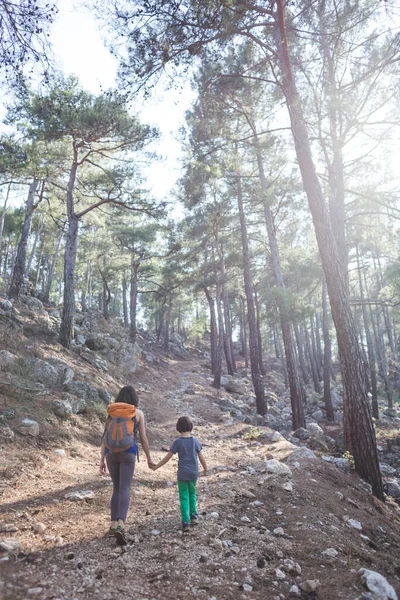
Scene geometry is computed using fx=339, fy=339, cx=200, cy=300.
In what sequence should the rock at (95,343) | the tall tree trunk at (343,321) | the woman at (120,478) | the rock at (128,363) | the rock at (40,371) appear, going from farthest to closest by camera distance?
the rock at (128,363) → the rock at (95,343) → the rock at (40,371) → the tall tree trunk at (343,321) → the woman at (120,478)

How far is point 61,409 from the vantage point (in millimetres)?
6754

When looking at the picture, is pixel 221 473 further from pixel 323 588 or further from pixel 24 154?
pixel 24 154

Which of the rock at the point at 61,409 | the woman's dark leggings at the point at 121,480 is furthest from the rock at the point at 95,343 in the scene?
the woman's dark leggings at the point at 121,480

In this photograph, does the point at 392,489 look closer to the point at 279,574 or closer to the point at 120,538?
the point at 279,574

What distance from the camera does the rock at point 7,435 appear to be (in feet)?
16.9

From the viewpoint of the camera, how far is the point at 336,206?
10000 millimetres

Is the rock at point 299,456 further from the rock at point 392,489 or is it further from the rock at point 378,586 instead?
the rock at point 378,586

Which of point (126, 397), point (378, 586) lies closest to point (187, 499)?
point (126, 397)

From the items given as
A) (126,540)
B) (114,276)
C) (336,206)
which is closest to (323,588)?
(126,540)

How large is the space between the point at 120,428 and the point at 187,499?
106cm

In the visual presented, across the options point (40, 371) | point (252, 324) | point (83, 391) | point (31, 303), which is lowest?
point (83, 391)

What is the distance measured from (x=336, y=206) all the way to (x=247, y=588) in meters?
9.65

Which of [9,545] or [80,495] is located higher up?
[9,545]

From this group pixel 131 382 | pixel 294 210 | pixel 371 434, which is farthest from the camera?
pixel 294 210
